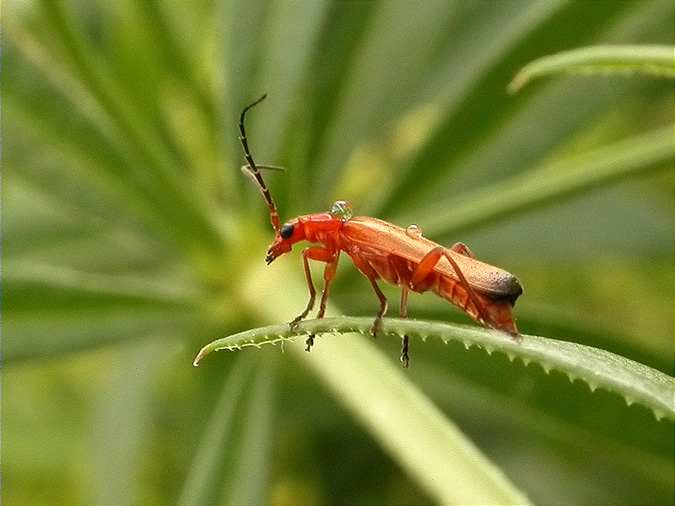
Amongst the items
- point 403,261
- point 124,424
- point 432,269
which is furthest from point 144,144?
point 124,424

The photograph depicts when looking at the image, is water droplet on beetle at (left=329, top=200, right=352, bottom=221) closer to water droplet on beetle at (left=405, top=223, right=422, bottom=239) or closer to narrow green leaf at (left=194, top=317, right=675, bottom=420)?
water droplet on beetle at (left=405, top=223, right=422, bottom=239)

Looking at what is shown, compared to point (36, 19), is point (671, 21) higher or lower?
lower

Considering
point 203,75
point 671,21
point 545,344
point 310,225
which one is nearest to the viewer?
point 545,344

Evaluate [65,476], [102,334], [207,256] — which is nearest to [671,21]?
[207,256]

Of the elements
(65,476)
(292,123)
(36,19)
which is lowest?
(65,476)

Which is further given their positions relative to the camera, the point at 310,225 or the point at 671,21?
the point at 671,21

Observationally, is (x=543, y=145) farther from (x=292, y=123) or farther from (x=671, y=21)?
(x=292, y=123)

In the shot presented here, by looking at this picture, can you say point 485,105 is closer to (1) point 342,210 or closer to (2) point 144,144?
(1) point 342,210
